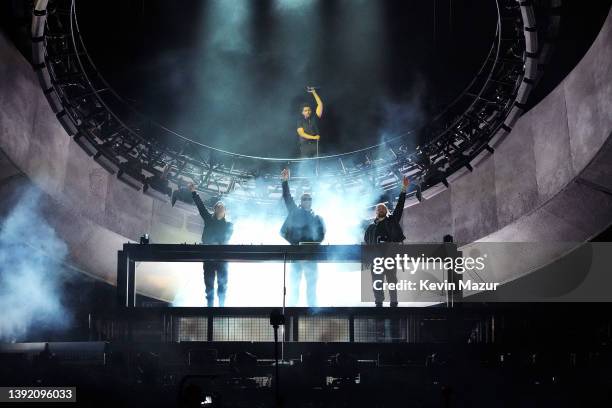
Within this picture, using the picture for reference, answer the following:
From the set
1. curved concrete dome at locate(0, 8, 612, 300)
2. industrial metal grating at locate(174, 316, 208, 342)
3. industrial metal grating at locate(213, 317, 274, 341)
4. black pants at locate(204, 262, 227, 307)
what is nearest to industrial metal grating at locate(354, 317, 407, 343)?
industrial metal grating at locate(213, 317, 274, 341)

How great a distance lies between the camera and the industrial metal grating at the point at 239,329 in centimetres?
723

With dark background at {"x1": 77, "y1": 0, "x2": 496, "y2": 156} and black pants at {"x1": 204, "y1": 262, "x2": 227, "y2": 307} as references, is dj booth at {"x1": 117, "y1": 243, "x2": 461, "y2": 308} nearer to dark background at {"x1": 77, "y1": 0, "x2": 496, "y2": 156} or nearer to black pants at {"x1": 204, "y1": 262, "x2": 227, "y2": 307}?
black pants at {"x1": 204, "y1": 262, "x2": 227, "y2": 307}

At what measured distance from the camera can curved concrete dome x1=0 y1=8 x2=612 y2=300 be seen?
9453mm

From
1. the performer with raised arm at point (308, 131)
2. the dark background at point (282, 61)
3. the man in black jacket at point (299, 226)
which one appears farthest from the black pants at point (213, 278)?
the dark background at point (282, 61)

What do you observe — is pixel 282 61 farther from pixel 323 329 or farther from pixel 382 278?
pixel 323 329

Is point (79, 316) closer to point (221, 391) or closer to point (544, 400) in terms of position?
point (221, 391)

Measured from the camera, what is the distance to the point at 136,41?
12.7 m

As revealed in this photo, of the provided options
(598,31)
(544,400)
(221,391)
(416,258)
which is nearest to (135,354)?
(221,391)

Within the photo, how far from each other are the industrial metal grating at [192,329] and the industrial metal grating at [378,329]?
5.19 feet

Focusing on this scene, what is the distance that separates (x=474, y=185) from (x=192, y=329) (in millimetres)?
6990

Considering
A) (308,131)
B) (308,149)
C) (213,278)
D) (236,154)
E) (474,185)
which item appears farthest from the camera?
(236,154)

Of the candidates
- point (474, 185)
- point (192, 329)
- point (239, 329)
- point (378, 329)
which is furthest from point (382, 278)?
point (474, 185)

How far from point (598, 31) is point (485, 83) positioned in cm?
228

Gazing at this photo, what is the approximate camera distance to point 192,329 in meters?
7.22
